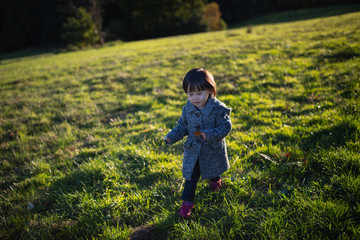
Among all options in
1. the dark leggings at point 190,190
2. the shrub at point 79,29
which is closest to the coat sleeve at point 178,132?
the dark leggings at point 190,190

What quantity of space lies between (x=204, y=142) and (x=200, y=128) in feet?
0.72

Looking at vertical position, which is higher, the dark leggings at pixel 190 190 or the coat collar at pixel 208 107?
the coat collar at pixel 208 107

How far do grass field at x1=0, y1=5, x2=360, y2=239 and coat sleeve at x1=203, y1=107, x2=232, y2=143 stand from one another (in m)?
1.00

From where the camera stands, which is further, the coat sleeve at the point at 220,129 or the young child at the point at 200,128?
the young child at the point at 200,128

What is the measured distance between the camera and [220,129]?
8.65ft

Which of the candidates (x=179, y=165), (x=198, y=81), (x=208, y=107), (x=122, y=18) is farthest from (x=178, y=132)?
(x=122, y=18)

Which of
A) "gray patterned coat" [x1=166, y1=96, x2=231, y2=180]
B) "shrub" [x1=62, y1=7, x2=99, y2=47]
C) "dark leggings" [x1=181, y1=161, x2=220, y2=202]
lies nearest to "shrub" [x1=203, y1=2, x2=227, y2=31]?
"shrub" [x1=62, y1=7, x2=99, y2=47]

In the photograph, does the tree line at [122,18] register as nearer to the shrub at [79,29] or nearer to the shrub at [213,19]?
the shrub at [213,19]

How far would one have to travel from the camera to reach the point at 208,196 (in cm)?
311

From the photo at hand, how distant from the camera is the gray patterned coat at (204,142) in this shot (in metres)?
2.80

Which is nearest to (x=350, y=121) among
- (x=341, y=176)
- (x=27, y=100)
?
(x=341, y=176)

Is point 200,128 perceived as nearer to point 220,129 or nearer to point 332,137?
point 220,129

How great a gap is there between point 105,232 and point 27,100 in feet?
27.9

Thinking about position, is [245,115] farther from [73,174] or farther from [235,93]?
[73,174]
